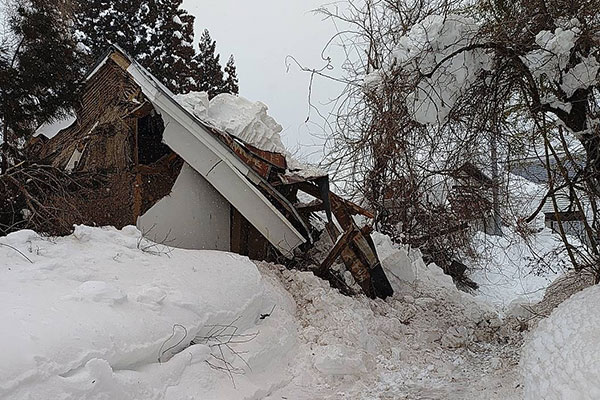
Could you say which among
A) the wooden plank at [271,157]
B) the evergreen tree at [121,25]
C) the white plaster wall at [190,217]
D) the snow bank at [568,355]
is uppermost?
the evergreen tree at [121,25]

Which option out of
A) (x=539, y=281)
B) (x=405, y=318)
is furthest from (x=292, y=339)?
(x=539, y=281)

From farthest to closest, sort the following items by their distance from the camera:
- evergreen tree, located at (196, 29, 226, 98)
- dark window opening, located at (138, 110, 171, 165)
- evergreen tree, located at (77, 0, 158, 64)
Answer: evergreen tree, located at (196, 29, 226, 98), evergreen tree, located at (77, 0, 158, 64), dark window opening, located at (138, 110, 171, 165)

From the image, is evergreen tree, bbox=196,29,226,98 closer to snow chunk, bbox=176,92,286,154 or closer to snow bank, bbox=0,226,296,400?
snow chunk, bbox=176,92,286,154

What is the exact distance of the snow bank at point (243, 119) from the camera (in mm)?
10133

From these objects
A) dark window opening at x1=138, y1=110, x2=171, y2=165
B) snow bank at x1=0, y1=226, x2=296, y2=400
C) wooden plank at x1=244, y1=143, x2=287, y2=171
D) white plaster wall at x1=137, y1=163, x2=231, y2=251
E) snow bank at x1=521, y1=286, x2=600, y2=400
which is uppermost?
wooden plank at x1=244, y1=143, x2=287, y2=171

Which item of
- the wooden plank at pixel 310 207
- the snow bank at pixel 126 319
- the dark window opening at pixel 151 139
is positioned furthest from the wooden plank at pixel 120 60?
the wooden plank at pixel 310 207

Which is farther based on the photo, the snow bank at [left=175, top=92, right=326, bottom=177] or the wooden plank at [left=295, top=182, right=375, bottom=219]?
the snow bank at [left=175, top=92, right=326, bottom=177]

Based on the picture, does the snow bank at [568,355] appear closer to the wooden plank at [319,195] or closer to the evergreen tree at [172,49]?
the wooden plank at [319,195]

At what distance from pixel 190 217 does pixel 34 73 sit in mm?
3536

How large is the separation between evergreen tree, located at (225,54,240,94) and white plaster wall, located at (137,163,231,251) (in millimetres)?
17071

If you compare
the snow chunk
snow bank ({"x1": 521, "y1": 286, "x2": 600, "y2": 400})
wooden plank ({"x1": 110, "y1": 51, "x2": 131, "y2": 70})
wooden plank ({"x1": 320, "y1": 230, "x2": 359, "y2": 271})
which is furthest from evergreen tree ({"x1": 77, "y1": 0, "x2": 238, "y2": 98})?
snow bank ({"x1": 521, "y1": 286, "x2": 600, "y2": 400})

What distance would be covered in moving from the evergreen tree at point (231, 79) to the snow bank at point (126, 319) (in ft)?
65.2

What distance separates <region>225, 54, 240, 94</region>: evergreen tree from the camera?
85.5ft

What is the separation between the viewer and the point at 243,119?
10461 mm
